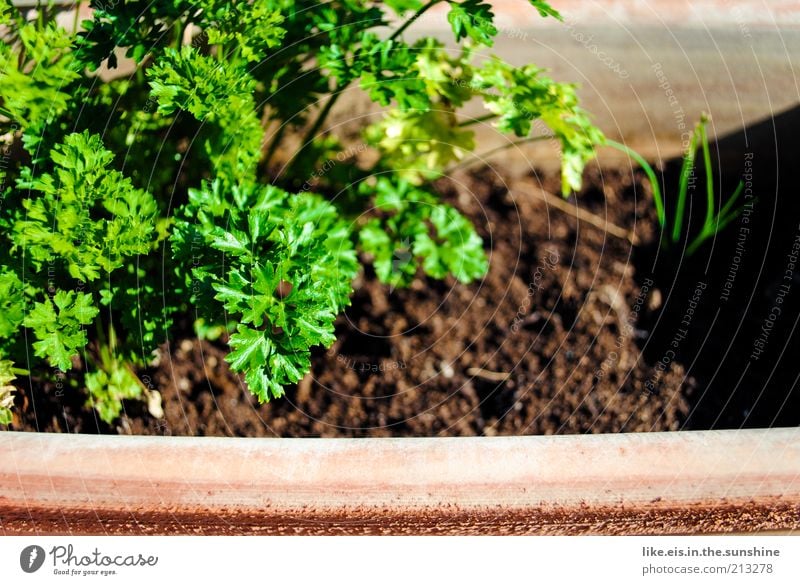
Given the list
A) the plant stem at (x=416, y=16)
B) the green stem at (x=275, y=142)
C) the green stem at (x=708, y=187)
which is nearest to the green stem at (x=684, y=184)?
the green stem at (x=708, y=187)

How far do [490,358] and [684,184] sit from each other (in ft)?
2.00

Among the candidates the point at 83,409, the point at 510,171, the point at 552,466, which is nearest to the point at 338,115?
the point at 510,171

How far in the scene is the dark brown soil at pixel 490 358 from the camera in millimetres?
1368

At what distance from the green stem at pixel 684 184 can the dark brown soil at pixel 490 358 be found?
80 millimetres

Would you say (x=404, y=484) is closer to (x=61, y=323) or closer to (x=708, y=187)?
(x=61, y=323)

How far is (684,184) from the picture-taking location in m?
1.54

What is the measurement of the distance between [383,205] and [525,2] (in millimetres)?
842

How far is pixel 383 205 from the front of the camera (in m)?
1.20

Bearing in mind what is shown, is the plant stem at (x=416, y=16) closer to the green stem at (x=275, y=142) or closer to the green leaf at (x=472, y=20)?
the green leaf at (x=472, y=20)

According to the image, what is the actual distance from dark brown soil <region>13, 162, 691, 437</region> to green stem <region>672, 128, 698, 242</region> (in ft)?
0.26

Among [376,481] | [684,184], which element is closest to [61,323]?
[376,481]

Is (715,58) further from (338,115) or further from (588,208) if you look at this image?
(338,115)

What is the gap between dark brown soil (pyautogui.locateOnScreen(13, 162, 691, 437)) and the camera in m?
1.37
